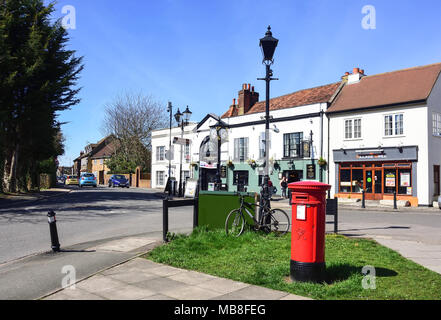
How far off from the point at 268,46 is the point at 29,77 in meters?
18.8

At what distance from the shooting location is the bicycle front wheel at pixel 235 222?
890 cm

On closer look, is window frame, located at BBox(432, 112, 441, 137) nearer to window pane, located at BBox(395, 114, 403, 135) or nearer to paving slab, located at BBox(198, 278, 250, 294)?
window pane, located at BBox(395, 114, 403, 135)

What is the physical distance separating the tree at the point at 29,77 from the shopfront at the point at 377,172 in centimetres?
1965

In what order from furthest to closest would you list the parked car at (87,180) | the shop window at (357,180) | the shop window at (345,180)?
the parked car at (87,180) → the shop window at (345,180) → the shop window at (357,180)

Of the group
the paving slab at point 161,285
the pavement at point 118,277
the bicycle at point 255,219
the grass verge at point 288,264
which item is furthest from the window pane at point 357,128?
the paving slab at point 161,285

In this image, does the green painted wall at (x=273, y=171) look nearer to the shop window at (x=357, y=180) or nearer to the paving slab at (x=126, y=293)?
the shop window at (x=357, y=180)

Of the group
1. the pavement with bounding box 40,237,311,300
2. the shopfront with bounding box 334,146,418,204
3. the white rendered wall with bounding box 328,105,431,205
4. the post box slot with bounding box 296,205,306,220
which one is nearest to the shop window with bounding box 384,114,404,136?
the white rendered wall with bounding box 328,105,431,205

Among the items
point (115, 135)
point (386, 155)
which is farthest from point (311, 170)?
point (115, 135)

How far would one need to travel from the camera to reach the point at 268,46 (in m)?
9.66

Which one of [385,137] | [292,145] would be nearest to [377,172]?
[385,137]

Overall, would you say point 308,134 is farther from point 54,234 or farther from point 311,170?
point 54,234

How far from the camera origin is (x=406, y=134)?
23.1 meters
